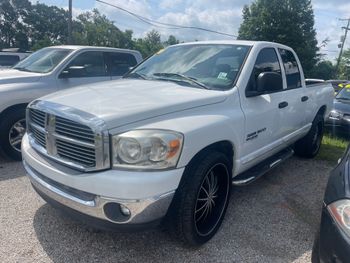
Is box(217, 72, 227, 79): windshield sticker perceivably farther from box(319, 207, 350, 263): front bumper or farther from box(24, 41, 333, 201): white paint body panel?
box(319, 207, 350, 263): front bumper

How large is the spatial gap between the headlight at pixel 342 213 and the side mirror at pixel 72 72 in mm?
4963

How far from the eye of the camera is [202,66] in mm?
3682

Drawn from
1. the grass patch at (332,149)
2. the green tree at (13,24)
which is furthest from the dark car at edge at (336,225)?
the green tree at (13,24)

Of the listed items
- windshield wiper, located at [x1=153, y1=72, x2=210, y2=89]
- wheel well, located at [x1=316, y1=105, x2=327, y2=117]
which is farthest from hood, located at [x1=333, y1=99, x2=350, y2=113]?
windshield wiper, located at [x1=153, y1=72, x2=210, y2=89]

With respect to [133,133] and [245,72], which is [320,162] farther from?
[133,133]

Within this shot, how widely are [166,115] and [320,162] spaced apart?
168 inches

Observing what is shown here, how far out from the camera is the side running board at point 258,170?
3459 millimetres

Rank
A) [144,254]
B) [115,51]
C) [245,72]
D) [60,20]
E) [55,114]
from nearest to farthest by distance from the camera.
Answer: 1. [55,114]
2. [144,254]
3. [245,72]
4. [115,51]
5. [60,20]

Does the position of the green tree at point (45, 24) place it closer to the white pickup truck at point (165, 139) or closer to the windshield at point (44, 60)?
the windshield at point (44, 60)

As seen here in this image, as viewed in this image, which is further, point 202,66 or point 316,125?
point 316,125

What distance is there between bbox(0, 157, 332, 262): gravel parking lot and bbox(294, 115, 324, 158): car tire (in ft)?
5.64

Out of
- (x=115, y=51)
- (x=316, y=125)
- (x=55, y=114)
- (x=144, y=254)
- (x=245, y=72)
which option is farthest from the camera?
(x=115, y=51)

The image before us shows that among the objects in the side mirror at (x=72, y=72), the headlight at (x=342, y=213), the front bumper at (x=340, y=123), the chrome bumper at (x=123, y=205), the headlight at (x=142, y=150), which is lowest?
the front bumper at (x=340, y=123)

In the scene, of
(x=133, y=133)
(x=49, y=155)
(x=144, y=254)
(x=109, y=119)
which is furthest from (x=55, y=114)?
(x=144, y=254)
